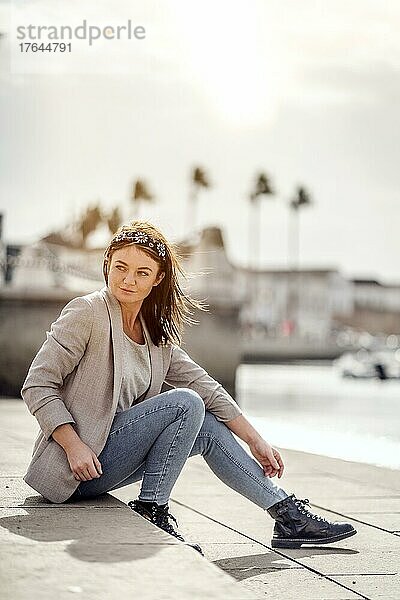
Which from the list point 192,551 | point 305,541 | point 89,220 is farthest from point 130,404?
point 89,220

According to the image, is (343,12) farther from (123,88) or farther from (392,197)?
(392,197)

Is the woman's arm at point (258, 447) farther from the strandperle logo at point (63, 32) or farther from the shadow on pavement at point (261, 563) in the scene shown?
the strandperle logo at point (63, 32)

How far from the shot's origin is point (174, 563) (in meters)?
3.46

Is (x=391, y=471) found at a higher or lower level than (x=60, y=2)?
lower

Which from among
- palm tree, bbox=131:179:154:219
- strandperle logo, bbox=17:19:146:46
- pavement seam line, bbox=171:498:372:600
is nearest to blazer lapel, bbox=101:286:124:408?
pavement seam line, bbox=171:498:372:600

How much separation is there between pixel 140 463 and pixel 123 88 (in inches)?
2116

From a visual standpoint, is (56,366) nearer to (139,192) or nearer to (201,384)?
(201,384)

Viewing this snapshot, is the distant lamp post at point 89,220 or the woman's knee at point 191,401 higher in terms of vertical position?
the distant lamp post at point 89,220

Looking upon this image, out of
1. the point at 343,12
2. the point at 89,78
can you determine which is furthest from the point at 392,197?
the point at 343,12

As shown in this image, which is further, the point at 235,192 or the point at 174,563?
the point at 235,192

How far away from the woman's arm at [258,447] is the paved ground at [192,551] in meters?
0.32

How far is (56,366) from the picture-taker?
14.4ft

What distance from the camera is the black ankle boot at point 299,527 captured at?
188 inches

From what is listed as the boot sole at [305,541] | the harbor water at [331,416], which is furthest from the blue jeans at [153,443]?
the harbor water at [331,416]
